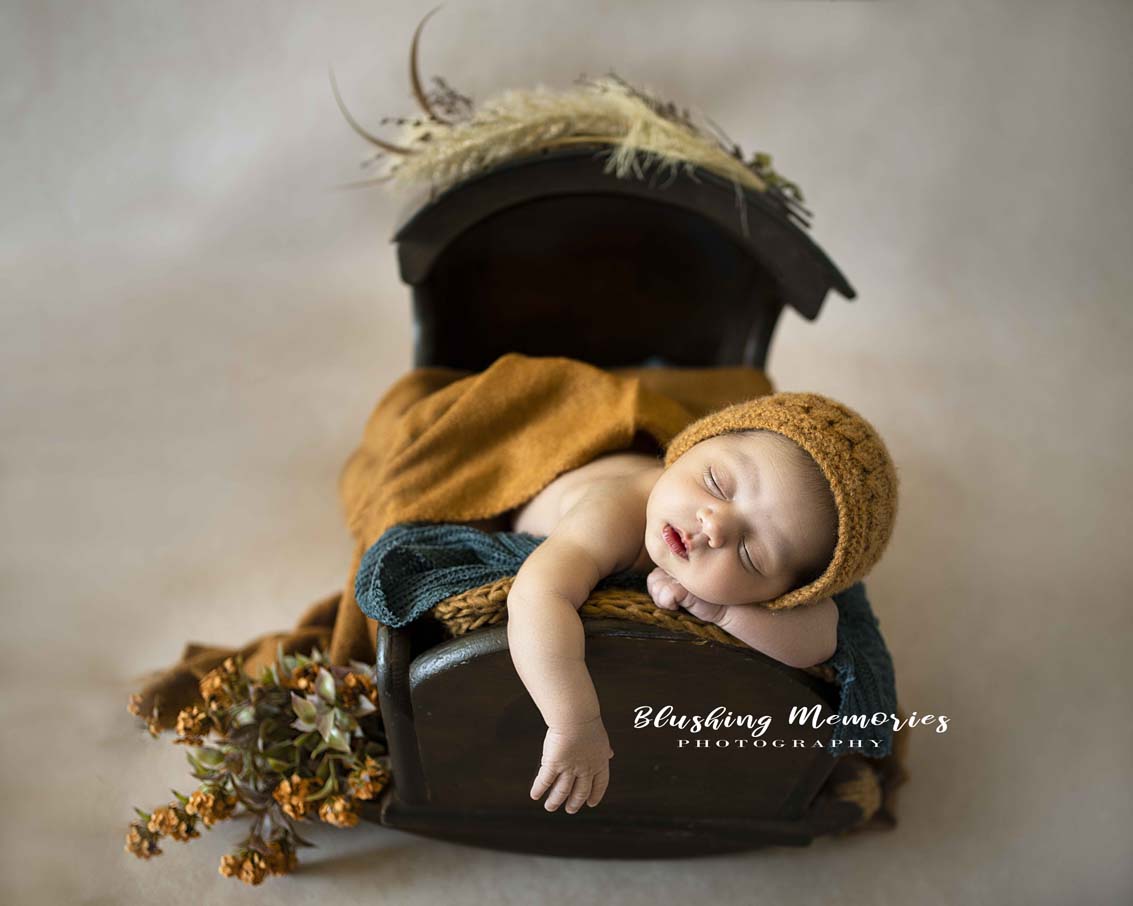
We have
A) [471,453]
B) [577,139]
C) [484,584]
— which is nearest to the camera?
[484,584]

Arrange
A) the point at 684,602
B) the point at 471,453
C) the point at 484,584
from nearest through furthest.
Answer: the point at 684,602 → the point at 484,584 → the point at 471,453

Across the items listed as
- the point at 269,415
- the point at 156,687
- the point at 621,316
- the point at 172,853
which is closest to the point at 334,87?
the point at 269,415

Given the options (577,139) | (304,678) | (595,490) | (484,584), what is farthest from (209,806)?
(577,139)

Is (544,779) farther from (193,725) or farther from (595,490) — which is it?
(193,725)

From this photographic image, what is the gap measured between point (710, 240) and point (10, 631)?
1728 millimetres

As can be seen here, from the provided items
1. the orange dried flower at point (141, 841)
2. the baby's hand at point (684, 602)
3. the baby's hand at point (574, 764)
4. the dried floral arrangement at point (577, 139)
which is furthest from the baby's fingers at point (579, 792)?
the dried floral arrangement at point (577, 139)

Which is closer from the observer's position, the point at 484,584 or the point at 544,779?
the point at 544,779

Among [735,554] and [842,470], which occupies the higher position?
[842,470]

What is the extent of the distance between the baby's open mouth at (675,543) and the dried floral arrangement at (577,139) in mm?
893

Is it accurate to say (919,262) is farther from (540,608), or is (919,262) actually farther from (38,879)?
(38,879)

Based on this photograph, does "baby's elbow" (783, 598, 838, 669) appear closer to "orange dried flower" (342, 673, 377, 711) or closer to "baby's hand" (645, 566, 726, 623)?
"baby's hand" (645, 566, 726, 623)

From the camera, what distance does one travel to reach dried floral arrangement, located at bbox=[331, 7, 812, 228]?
2.20 metres

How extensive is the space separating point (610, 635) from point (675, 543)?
0.16 m

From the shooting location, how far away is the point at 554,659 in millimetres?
1522
